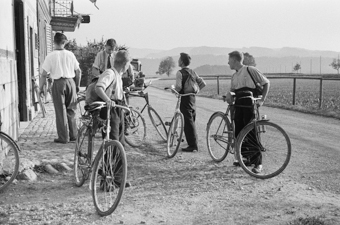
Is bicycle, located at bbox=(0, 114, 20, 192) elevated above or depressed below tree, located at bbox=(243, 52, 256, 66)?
below

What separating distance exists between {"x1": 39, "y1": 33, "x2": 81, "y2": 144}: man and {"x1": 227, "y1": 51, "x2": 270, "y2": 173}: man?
11.2 ft

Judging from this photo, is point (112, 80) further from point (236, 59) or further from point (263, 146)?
point (263, 146)

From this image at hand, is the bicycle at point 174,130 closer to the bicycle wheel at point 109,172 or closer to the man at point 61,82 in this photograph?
the man at point 61,82

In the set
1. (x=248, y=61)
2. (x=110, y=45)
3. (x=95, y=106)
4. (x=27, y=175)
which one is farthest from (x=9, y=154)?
(x=110, y=45)

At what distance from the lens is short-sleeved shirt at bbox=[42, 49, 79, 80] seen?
28.8 ft

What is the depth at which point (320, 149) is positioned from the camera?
866 cm

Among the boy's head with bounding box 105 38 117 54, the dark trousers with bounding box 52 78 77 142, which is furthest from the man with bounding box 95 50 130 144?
the boy's head with bounding box 105 38 117 54

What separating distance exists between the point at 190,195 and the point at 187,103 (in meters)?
2.94

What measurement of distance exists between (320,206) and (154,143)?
4.54 meters

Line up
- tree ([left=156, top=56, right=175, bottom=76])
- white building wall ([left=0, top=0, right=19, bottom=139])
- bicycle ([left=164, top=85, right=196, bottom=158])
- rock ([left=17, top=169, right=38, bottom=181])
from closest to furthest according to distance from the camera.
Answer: rock ([left=17, top=169, right=38, bottom=181])
white building wall ([left=0, top=0, right=19, bottom=139])
bicycle ([left=164, top=85, right=196, bottom=158])
tree ([left=156, top=56, right=175, bottom=76])

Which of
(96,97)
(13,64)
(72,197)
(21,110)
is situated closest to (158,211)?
(72,197)

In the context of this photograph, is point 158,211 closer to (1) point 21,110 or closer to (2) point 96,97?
(2) point 96,97

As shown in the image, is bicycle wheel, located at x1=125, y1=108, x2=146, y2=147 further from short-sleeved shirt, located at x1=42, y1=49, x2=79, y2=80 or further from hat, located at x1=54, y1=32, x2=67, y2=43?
hat, located at x1=54, y1=32, x2=67, y2=43

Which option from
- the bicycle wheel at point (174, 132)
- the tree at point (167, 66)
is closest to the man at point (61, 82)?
the bicycle wheel at point (174, 132)
